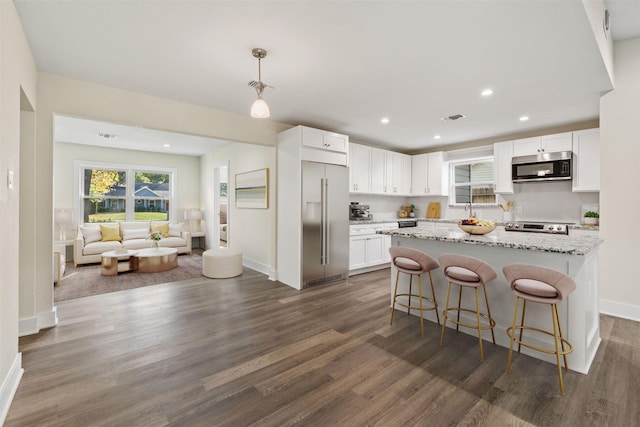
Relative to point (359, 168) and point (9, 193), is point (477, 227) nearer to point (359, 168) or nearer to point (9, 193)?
point (359, 168)

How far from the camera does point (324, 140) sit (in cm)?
459

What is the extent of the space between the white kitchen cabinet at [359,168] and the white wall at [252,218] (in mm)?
1514

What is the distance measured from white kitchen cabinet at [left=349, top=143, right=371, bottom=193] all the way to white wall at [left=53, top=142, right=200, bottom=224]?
5.05 meters

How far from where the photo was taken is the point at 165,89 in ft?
11.1

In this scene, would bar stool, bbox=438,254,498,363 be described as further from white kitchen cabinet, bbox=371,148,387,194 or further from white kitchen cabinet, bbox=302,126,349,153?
white kitchen cabinet, bbox=371,148,387,194

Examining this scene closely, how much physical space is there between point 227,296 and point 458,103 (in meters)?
3.99

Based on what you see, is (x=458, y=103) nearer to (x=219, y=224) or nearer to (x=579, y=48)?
(x=579, y=48)

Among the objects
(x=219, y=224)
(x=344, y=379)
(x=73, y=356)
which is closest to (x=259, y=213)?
(x=219, y=224)

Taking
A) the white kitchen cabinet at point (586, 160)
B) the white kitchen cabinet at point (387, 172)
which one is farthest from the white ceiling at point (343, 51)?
the white kitchen cabinet at point (387, 172)

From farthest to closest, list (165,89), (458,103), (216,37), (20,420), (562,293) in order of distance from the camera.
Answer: (458,103) < (165,89) < (216,37) < (562,293) < (20,420)

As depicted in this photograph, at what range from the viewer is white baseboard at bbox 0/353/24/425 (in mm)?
1735

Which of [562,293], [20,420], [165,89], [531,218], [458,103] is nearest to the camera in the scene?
[20,420]

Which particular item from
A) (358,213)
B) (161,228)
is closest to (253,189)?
(358,213)

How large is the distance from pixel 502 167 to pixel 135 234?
310 inches
